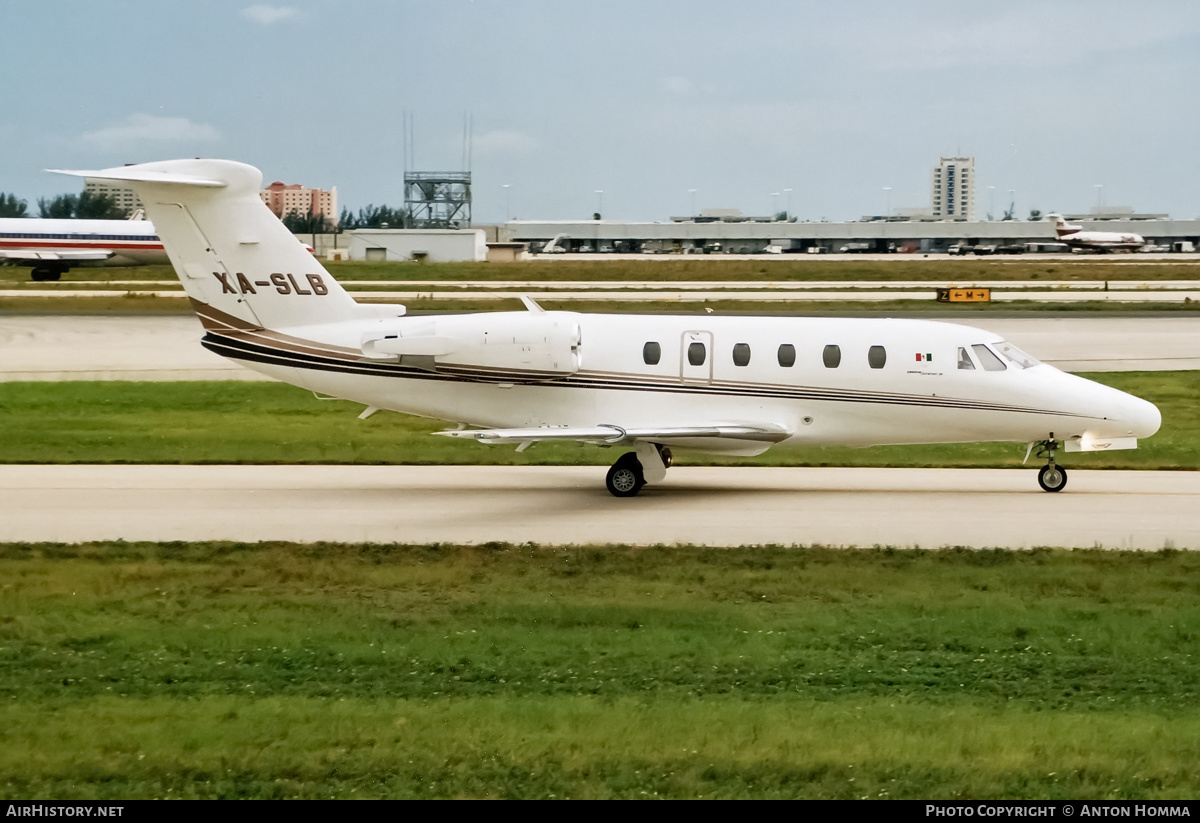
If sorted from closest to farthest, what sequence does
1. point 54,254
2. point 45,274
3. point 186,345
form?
point 186,345, point 54,254, point 45,274

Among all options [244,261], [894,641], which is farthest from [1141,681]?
[244,261]

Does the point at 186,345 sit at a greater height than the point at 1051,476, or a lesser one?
greater

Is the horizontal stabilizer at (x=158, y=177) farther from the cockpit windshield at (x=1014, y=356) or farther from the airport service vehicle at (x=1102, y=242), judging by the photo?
the airport service vehicle at (x=1102, y=242)

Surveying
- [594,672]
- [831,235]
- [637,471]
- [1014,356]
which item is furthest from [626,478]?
[831,235]

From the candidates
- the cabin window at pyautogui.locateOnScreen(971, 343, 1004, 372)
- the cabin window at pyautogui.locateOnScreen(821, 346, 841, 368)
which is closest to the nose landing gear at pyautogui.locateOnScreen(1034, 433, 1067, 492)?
the cabin window at pyautogui.locateOnScreen(971, 343, 1004, 372)

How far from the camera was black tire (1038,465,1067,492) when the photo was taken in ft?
71.4

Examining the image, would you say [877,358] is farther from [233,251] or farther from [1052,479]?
[233,251]

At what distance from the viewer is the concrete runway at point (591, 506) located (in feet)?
59.8

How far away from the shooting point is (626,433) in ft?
67.8

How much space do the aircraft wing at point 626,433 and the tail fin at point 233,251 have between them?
12.2 feet

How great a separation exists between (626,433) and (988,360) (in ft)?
19.3

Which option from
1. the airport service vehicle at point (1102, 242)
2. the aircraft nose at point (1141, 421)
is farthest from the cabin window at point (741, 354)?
the airport service vehicle at point (1102, 242)

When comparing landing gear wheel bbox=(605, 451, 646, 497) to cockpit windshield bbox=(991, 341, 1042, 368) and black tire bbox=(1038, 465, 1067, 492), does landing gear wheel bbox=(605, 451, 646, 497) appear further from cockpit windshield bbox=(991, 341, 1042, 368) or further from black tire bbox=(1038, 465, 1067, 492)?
black tire bbox=(1038, 465, 1067, 492)

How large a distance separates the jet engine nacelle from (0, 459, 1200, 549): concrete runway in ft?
6.78
